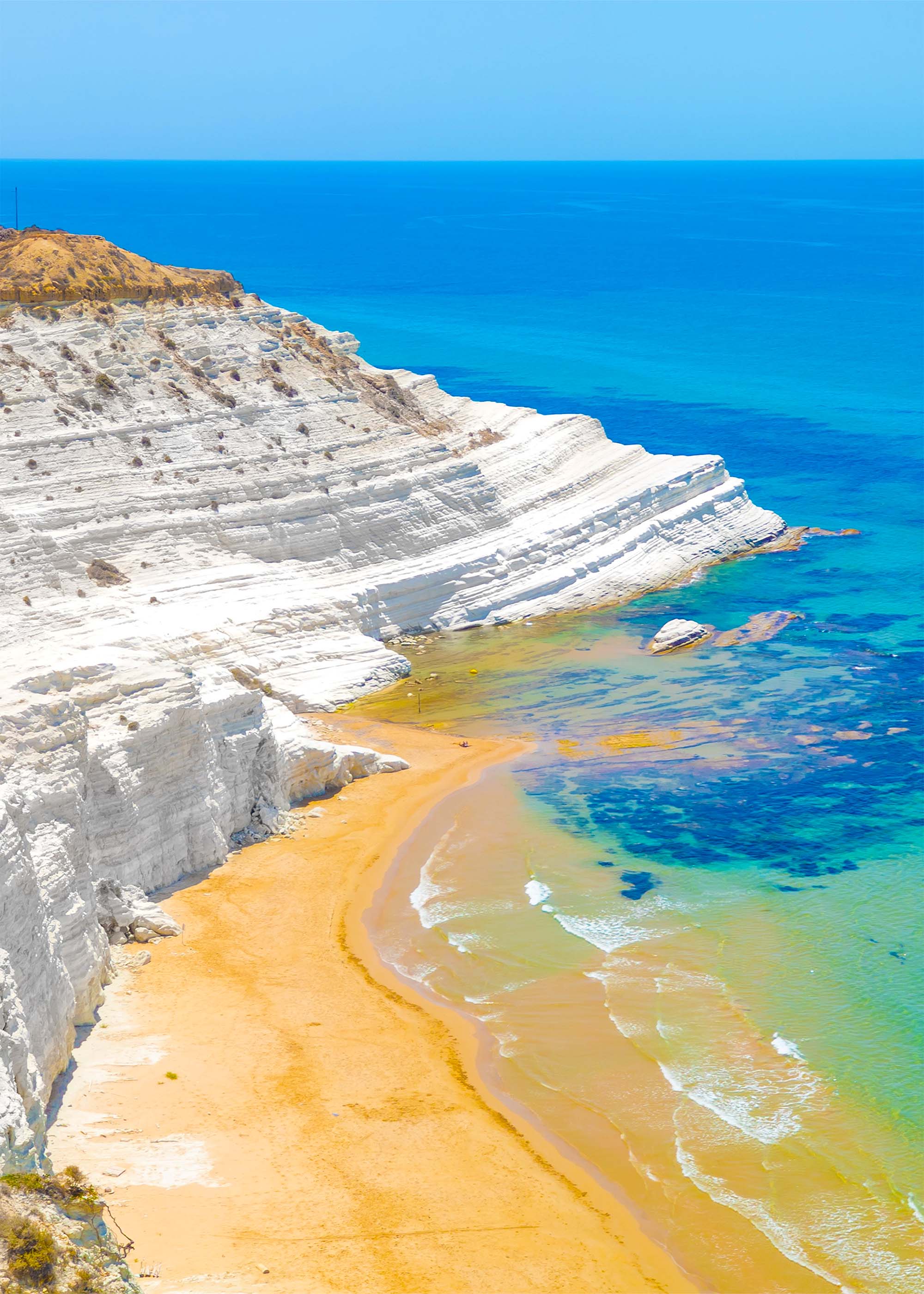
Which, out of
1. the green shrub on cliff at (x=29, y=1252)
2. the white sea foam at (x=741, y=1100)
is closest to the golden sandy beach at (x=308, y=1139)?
the white sea foam at (x=741, y=1100)

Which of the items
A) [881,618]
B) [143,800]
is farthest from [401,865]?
[881,618]

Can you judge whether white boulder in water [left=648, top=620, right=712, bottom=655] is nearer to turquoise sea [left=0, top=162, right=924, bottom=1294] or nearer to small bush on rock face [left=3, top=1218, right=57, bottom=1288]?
turquoise sea [left=0, top=162, right=924, bottom=1294]

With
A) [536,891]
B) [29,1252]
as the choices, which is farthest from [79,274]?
[29,1252]

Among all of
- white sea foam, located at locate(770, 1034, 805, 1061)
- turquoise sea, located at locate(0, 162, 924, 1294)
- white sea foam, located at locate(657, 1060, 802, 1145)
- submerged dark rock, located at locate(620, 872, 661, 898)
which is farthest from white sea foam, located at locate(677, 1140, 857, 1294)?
submerged dark rock, located at locate(620, 872, 661, 898)

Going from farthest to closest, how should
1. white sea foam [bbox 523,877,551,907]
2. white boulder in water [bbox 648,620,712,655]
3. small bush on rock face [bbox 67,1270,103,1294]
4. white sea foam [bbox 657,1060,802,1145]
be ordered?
white boulder in water [bbox 648,620,712,655]
white sea foam [bbox 523,877,551,907]
white sea foam [bbox 657,1060,802,1145]
small bush on rock face [bbox 67,1270,103,1294]

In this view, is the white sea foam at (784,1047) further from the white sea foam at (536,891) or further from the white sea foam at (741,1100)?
the white sea foam at (536,891)

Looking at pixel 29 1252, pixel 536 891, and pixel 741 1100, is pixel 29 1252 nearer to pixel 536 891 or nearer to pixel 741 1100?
pixel 741 1100

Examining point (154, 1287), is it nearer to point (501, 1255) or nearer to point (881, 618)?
point (501, 1255)
